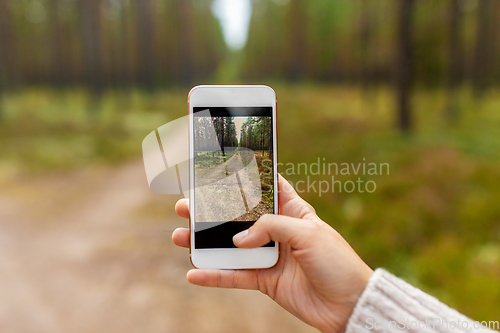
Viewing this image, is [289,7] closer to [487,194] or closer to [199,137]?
[487,194]

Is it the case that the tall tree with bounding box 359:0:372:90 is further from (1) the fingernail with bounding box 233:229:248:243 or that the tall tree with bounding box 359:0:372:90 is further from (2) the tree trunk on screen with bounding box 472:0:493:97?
(1) the fingernail with bounding box 233:229:248:243

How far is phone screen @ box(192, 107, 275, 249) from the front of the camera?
1.52 metres

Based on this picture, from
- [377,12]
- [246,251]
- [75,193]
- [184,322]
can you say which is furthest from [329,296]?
[377,12]

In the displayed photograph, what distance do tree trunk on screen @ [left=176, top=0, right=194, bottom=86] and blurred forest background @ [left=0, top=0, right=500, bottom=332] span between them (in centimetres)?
65

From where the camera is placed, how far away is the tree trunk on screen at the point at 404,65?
6.67 m

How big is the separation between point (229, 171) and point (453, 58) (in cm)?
1028

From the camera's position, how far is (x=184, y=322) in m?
2.69

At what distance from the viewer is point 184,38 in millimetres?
18031

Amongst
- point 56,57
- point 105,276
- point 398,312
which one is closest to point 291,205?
point 398,312

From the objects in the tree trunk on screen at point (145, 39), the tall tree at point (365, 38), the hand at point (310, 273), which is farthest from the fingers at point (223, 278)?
the tree trunk on screen at point (145, 39)

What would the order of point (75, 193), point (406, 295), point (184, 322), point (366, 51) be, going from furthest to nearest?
point (366, 51) → point (75, 193) → point (184, 322) → point (406, 295)

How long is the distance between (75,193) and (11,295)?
291 cm

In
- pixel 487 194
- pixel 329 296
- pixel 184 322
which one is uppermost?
pixel 329 296

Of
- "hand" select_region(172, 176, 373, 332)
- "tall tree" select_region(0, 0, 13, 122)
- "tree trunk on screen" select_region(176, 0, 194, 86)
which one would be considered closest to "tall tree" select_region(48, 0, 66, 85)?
"tall tree" select_region(0, 0, 13, 122)
